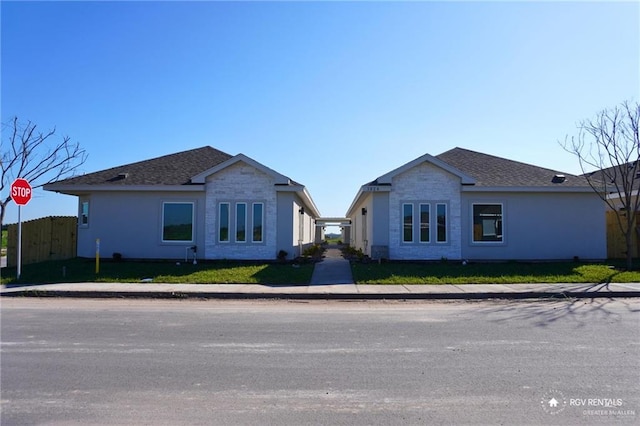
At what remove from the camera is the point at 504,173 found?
20453 millimetres

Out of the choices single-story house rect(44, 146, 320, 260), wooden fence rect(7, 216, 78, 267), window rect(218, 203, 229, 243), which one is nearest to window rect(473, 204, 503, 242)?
single-story house rect(44, 146, 320, 260)

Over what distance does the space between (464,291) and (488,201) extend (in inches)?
319

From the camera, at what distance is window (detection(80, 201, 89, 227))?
19.7 metres

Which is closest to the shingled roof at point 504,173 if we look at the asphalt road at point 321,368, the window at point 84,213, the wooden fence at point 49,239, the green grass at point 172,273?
the green grass at point 172,273

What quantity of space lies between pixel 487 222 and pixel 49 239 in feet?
66.1

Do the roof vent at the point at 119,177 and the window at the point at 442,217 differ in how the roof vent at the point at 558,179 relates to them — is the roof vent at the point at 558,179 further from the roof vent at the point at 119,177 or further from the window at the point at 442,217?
the roof vent at the point at 119,177

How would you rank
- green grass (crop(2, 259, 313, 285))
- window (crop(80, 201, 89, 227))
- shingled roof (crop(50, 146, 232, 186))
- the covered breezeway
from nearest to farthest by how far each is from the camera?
green grass (crop(2, 259, 313, 285))
shingled roof (crop(50, 146, 232, 186))
window (crop(80, 201, 89, 227))
the covered breezeway

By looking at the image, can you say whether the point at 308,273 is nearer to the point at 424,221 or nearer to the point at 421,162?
the point at 424,221

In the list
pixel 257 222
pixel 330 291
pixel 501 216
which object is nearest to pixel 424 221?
pixel 501 216

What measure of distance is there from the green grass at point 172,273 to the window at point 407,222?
4244 millimetres

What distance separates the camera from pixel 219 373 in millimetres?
5457

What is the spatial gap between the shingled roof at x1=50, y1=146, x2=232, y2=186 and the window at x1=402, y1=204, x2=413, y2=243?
360 inches

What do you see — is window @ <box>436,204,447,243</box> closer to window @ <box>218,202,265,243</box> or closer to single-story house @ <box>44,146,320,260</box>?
single-story house @ <box>44,146,320,260</box>

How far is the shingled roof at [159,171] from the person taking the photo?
62.4ft
